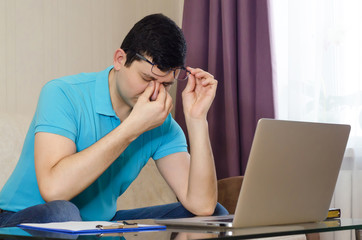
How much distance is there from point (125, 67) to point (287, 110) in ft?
4.31

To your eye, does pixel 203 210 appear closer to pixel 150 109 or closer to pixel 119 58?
pixel 150 109

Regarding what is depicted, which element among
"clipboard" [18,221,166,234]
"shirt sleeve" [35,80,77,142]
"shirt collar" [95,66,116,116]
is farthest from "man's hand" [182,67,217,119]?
"clipboard" [18,221,166,234]

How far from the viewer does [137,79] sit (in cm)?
151

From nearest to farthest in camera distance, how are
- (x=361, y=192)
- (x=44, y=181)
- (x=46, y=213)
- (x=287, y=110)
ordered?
(x=46, y=213)
(x=44, y=181)
(x=361, y=192)
(x=287, y=110)

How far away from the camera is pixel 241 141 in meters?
2.73

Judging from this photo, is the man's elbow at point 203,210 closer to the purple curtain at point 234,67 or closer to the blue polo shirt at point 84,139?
the blue polo shirt at point 84,139

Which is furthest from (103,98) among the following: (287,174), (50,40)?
(50,40)

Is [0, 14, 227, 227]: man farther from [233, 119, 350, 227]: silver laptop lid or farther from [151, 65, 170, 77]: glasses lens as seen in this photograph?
[233, 119, 350, 227]: silver laptop lid

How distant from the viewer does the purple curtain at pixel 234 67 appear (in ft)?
8.71

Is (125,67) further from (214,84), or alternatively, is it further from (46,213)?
(46,213)

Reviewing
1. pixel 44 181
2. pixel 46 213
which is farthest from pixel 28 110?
pixel 46 213

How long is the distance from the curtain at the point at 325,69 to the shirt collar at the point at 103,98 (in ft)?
4.07

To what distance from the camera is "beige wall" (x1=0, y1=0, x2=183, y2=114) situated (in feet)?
7.61

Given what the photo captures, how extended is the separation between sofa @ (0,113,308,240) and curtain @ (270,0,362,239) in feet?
1.68
